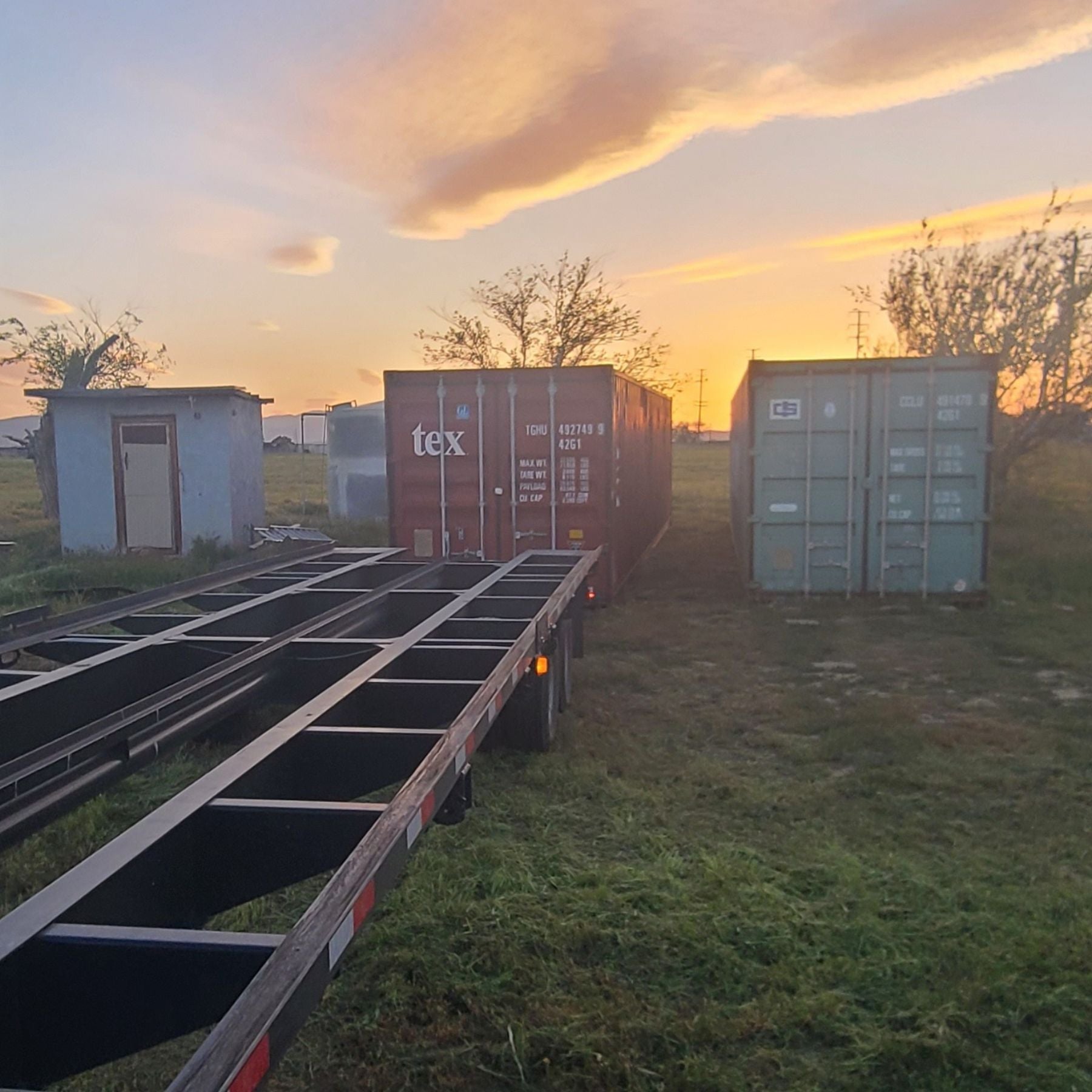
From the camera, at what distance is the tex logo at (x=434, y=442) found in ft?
38.3

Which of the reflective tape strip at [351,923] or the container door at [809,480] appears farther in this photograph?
the container door at [809,480]

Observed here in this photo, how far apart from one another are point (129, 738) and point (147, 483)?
14.9 meters

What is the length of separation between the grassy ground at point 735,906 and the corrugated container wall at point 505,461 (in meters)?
3.58

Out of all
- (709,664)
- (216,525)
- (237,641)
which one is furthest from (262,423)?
(237,641)

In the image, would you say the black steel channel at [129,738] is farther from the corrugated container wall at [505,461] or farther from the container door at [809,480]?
the container door at [809,480]

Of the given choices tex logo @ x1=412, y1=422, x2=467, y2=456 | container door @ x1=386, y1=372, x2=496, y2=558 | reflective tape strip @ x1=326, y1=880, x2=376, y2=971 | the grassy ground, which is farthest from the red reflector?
tex logo @ x1=412, y1=422, x2=467, y2=456

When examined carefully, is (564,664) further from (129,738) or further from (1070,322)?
(1070,322)

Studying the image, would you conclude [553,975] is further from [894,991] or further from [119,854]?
[119,854]

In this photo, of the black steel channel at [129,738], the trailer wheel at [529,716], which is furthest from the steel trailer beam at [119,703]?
the trailer wheel at [529,716]

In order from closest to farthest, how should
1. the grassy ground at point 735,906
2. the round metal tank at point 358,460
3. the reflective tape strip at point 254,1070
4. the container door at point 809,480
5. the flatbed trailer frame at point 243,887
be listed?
the reflective tape strip at point 254,1070, the flatbed trailer frame at point 243,887, the grassy ground at point 735,906, the container door at point 809,480, the round metal tank at point 358,460

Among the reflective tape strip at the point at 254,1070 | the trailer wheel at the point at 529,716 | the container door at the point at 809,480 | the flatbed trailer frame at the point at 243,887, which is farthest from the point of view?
the container door at the point at 809,480

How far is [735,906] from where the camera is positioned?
4.31 meters

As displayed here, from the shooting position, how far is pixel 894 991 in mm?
3678

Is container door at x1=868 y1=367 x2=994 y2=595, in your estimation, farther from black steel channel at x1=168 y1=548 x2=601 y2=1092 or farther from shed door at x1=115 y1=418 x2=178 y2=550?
shed door at x1=115 y1=418 x2=178 y2=550
